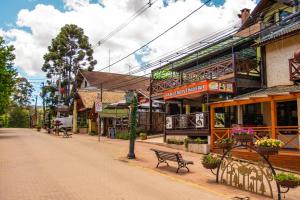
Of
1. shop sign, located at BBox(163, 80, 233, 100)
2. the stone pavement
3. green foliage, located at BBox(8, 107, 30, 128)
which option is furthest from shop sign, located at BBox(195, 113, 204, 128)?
green foliage, located at BBox(8, 107, 30, 128)

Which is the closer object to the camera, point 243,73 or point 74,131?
point 243,73

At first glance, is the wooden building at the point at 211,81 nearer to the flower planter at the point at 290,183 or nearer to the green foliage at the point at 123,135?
the green foliage at the point at 123,135

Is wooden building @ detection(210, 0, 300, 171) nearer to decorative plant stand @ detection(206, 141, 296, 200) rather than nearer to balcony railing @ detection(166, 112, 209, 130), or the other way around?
balcony railing @ detection(166, 112, 209, 130)

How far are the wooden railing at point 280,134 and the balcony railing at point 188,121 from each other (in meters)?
1.11

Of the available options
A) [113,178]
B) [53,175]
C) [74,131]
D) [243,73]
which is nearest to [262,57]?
[243,73]

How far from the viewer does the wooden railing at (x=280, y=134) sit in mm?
14555

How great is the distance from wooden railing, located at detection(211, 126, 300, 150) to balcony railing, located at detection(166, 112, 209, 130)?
1114 mm

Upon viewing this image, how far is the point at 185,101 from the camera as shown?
25859 mm

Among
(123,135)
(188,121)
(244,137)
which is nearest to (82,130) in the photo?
→ (123,135)

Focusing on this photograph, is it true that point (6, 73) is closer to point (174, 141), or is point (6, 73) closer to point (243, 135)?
point (174, 141)

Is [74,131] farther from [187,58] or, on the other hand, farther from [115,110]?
[187,58]

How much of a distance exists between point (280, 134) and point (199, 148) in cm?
560

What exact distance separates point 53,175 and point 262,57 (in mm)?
14258

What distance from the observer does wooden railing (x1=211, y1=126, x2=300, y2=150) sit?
14555 millimetres
